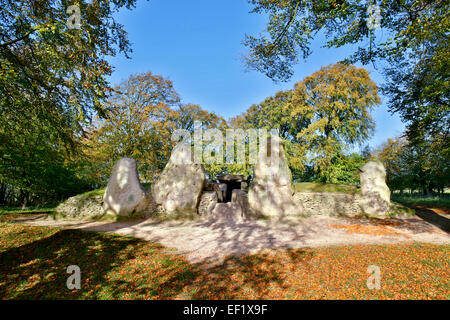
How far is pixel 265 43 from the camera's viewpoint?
795 cm

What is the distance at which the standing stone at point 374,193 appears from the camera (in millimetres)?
Answer: 11930

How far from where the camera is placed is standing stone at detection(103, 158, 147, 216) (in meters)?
11.5

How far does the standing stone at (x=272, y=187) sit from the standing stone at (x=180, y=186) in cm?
331

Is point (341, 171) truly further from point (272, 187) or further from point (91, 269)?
point (91, 269)

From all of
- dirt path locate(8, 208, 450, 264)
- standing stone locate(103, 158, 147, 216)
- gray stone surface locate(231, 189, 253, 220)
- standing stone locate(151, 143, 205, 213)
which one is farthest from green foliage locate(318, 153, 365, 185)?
standing stone locate(103, 158, 147, 216)

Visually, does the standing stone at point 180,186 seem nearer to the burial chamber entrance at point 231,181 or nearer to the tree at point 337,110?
the burial chamber entrance at point 231,181

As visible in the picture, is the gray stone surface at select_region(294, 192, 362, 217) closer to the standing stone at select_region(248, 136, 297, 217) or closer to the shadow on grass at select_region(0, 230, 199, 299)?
the standing stone at select_region(248, 136, 297, 217)

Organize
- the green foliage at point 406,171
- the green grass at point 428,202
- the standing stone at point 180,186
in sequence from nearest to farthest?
1. the standing stone at point 180,186
2. the green grass at point 428,202
3. the green foliage at point 406,171

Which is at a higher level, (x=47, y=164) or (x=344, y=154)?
(x=344, y=154)

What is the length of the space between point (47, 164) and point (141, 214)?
7.46 metres

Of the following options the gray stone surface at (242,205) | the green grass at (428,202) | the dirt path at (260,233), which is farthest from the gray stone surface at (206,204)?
the green grass at (428,202)

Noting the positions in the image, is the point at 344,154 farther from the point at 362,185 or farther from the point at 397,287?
the point at 397,287

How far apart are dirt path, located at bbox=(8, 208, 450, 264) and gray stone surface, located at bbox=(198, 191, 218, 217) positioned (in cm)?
69
